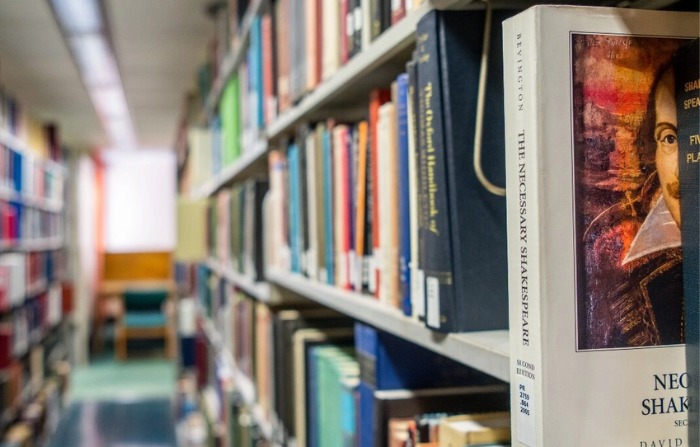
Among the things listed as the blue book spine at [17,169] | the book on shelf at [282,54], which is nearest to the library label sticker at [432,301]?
the book on shelf at [282,54]

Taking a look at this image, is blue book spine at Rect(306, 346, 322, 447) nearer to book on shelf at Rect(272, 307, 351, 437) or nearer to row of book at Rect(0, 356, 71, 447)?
book on shelf at Rect(272, 307, 351, 437)

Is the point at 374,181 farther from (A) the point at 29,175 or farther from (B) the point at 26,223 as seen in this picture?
(A) the point at 29,175

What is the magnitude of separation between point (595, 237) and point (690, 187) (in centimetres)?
8

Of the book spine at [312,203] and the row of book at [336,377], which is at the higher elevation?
the book spine at [312,203]

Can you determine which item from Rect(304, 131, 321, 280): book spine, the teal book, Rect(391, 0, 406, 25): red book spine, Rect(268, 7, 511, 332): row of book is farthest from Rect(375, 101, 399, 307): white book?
the teal book

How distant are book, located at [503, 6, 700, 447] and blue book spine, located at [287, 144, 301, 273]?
105cm

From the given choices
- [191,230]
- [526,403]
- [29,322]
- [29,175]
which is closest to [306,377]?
[526,403]

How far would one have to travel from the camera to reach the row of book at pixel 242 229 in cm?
228

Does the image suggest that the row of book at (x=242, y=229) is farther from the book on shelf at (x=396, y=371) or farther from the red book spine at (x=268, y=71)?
the book on shelf at (x=396, y=371)

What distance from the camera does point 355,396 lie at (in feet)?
3.85

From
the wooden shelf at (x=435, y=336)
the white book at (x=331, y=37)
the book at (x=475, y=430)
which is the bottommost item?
the book at (x=475, y=430)

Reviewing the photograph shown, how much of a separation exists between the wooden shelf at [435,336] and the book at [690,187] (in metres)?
0.15

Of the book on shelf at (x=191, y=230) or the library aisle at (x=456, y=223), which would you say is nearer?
the library aisle at (x=456, y=223)

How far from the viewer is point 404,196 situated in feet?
3.08
